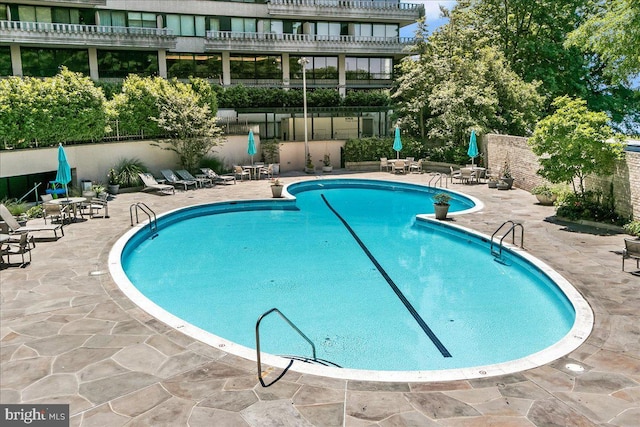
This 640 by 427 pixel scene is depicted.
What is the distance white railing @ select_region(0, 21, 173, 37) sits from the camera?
34269 millimetres

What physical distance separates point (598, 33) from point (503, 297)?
14.4 meters

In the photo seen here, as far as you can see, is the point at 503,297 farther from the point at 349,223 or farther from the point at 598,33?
the point at 598,33

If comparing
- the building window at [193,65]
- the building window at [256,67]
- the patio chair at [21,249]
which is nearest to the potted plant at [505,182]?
the patio chair at [21,249]

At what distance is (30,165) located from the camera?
22188 mm

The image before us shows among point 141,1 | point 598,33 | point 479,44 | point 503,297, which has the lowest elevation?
point 503,297

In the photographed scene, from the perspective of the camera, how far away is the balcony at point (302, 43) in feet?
133

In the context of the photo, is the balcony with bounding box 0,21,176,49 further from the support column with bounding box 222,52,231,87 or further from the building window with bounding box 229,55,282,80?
the building window with bounding box 229,55,282,80

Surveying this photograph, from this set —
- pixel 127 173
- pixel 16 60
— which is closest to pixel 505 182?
pixel 127 173

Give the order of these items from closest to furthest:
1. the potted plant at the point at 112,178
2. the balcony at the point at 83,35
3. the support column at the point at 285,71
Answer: the potted plant at the point at 112,178 → the balcony at the point at 83,35 → the support column at the point at 285,71

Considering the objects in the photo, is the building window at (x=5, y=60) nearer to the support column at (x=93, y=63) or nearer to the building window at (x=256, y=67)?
the support column at (x=93, y=63)

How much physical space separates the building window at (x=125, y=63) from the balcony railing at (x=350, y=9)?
415 inches

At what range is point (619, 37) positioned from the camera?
777 inches

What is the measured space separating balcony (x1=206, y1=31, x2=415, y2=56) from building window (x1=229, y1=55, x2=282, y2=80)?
154cm

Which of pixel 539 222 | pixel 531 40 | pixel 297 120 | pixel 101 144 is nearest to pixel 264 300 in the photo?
pixel 539 222
